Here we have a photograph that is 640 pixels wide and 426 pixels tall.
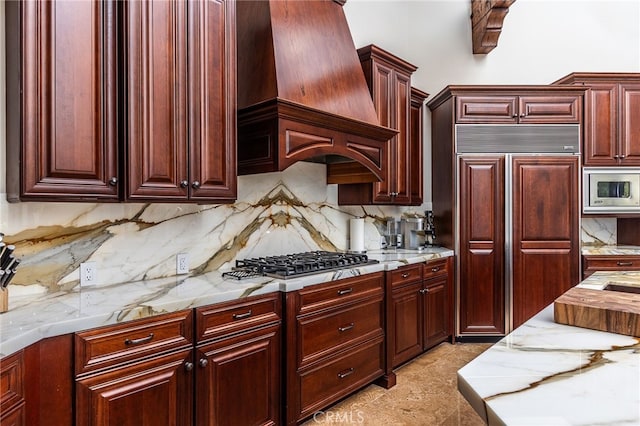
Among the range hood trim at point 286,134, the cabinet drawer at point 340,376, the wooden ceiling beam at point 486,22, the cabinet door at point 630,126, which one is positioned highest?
the wooden ceiling beam at point 486,22

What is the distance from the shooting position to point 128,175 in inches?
72.6

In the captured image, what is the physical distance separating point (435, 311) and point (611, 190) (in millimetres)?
2215

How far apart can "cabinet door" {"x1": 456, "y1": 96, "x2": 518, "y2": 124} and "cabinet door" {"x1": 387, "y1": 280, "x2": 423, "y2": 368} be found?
1.71 meters

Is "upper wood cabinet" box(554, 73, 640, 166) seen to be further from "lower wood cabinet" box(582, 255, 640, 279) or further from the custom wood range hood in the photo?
the custom wood range hood

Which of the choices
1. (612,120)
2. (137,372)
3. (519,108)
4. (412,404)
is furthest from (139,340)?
(612,120)

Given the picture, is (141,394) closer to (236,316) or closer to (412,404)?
(236,316)

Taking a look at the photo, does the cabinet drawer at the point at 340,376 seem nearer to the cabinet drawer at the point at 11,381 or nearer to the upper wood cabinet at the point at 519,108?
the cabinet drawer at the point at 11,381

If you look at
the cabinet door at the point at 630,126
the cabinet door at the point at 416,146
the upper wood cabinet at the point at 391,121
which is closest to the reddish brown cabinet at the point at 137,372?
the upper wood cabinet at the point at 391,121

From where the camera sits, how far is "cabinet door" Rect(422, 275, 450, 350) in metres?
3.53

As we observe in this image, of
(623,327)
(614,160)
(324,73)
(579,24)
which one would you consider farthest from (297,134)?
(579,24)

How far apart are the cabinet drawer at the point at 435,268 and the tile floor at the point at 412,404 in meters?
0.77

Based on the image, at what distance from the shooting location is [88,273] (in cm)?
205

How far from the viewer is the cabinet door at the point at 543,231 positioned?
384 cm

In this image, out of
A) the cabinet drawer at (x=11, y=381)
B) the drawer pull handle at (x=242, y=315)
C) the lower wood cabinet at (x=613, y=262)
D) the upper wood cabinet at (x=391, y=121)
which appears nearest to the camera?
the cabinet drawer at (x=11, y=381)
